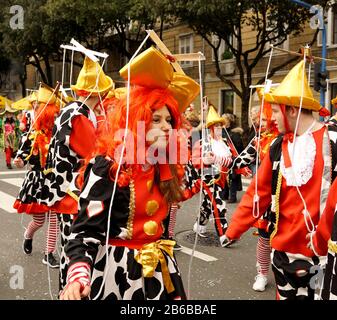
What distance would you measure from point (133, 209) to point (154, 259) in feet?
0.81

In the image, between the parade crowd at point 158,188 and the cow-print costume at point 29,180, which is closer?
the parade crowd at point 158,188

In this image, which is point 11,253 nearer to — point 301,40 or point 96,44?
point 301,40

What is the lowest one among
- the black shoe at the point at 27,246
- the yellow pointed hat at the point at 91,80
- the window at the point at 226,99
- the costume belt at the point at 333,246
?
the window at the point at 226,99

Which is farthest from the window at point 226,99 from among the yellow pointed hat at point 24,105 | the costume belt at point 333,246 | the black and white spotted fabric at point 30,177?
the costume belt at point 333,246

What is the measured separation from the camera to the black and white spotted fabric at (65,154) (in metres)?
3.85

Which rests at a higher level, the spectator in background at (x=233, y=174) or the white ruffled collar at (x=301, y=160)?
the white ruffled collar at (x=301, y=160)

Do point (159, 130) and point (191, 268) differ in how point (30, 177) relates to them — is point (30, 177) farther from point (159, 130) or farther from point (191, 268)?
point (159, 130)

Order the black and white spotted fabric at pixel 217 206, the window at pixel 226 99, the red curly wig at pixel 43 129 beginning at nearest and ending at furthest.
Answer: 1. the red curly wig at pixel 43 129
2. the black and white spotted fabric at pixel 217 206
3. the window at pixel 226 99

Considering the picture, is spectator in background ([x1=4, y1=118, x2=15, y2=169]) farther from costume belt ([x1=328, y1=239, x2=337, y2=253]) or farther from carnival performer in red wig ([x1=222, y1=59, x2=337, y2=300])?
costume belt ([x1=328, y1=239, x2=337, y2=253])

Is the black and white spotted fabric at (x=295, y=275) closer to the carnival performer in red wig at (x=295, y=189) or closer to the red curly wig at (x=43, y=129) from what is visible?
the carnival performer in red wig at (x=295, y=189)

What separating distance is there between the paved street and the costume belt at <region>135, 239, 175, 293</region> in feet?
3.95

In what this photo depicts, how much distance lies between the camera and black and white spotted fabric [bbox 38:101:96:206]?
3.85 meters

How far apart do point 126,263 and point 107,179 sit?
1.29 feet

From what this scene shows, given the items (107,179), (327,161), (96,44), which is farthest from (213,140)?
(96,44)
